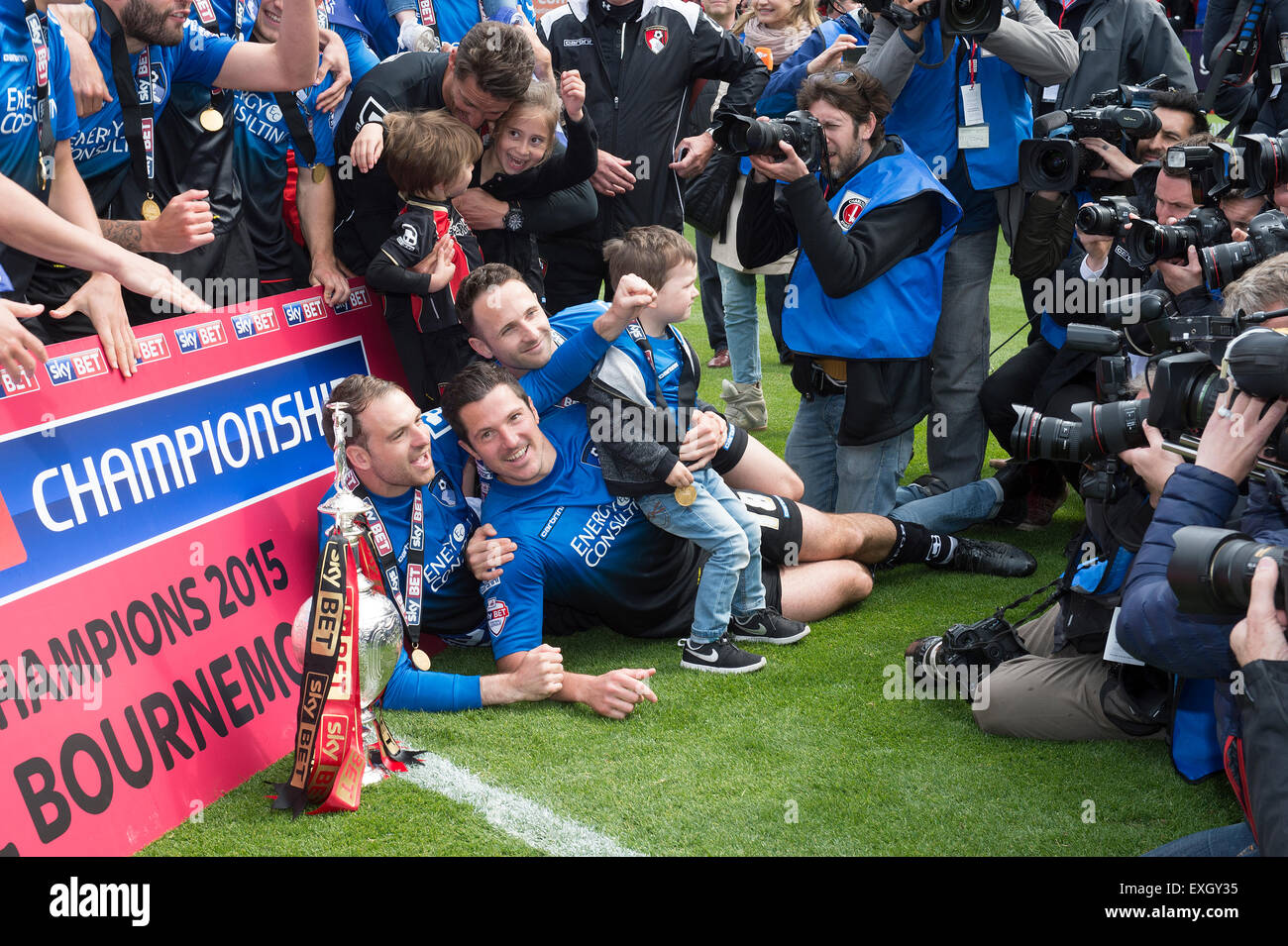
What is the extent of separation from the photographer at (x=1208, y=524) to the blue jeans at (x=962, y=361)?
2.75 m

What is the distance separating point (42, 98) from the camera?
133 inches

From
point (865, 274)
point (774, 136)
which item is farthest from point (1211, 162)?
point (774, 136)

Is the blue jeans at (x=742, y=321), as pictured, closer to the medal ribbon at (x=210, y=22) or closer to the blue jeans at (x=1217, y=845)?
the medal ribbon at (x=210, y=22)

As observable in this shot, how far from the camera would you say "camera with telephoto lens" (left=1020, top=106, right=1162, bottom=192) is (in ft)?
16.0

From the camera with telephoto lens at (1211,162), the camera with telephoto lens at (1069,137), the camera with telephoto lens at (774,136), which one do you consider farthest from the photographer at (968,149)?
the camera with telephoto lens at (1211,162)

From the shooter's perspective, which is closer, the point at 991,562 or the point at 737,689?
the point at 737,689

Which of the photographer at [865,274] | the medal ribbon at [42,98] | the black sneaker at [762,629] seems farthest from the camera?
the photographer at [865,274]

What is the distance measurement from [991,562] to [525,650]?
2186 millimetres

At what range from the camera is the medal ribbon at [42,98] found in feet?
10.7

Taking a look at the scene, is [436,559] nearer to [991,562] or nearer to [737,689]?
[737,689]

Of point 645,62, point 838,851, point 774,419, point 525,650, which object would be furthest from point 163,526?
point 774,419

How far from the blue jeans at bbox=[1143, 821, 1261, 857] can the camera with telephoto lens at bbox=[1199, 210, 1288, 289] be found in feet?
5.56

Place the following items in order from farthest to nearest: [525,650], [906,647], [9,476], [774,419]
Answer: [774,419], [906,647], [525,650], [9,476]

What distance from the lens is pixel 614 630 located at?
14.9 ft
